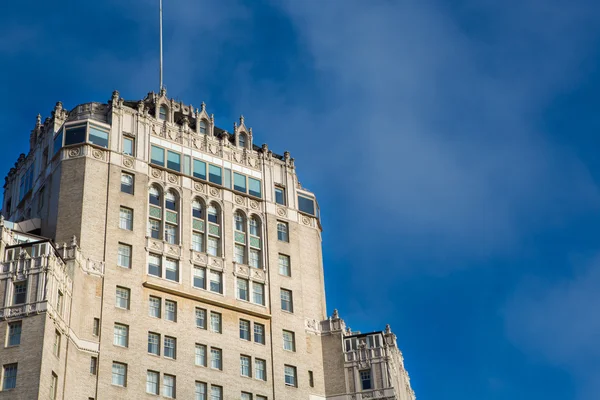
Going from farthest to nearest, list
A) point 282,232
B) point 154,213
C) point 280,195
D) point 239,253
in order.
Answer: point 280,195, point 282,232, point 239,253, point 154,213

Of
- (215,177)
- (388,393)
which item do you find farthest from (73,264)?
(388,393)

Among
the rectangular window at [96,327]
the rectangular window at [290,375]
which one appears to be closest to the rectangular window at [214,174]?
the rectangular window at [290,375]

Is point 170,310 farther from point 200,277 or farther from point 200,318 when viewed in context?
point 200,277

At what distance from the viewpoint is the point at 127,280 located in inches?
3939

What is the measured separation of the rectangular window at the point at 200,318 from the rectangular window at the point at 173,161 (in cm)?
1573

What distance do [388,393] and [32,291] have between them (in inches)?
1416

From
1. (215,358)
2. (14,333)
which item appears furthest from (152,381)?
(14,333)

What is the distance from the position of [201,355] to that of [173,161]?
21424 mm

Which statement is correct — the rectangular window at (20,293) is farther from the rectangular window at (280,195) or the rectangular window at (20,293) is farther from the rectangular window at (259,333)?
the rectangular window at (280,195)

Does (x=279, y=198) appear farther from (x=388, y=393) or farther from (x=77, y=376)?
(x=77, y=376)

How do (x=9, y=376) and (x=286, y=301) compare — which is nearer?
(x=9, y=376)

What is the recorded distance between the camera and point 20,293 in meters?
89.8

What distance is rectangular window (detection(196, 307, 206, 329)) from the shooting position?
103 m

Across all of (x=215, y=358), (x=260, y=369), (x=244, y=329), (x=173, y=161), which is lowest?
(x=260, y=369)
